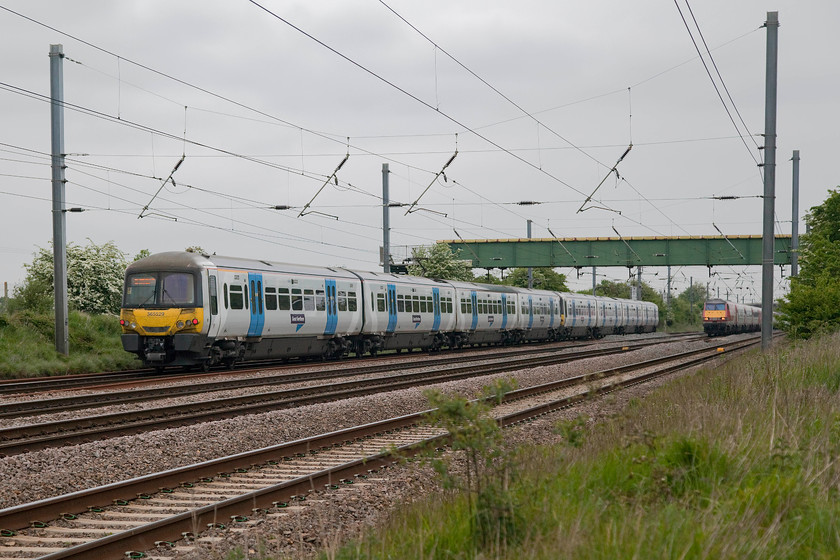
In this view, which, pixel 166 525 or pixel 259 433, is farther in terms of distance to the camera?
pixel 259 433

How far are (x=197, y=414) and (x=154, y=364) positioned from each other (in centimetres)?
1000

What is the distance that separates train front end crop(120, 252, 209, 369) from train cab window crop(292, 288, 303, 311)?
384cm

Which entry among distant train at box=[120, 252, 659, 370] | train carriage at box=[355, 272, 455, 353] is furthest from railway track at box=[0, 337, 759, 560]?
train carriage at box=[355, 272, 455, 353]

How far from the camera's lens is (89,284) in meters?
37.8

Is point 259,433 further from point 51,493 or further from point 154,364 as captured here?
point 154,364

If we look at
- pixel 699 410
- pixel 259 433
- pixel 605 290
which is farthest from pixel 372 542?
pixel 605 290

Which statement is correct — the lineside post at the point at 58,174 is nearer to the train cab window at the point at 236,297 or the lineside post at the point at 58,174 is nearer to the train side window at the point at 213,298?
the train side window at the point at 213,298

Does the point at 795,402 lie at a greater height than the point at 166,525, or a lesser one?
greater

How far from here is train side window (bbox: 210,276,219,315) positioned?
22.9 m

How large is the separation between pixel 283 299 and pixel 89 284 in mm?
15383

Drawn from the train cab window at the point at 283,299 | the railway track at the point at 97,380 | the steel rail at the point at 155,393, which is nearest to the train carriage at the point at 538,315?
the steel rail at the point at 155,393

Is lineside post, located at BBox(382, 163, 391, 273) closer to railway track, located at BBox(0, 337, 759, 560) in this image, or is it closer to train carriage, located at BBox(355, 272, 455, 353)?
train carriage, located at BBox(355, 272, 455, 353)

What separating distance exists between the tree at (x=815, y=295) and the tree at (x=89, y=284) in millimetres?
26455

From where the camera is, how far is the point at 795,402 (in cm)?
962
